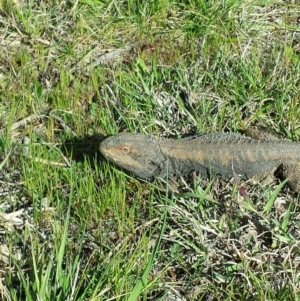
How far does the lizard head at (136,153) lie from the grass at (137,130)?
0.10 metres

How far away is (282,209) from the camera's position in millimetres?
4918

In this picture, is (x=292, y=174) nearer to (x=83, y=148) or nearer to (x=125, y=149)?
(x=125, y=149)

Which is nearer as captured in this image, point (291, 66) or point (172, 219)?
point (172, 219)

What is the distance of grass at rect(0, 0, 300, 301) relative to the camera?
432 cm

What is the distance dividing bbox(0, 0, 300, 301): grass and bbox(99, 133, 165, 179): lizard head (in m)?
0.10

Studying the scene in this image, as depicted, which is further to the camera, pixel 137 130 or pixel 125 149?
pixel 137 130

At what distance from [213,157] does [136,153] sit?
0.57m

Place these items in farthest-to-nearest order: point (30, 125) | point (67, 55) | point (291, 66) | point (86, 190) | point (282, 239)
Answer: point (67, 55) < point (291, 66) < point (30, 125) < point (86, 190) < point (282, 239)

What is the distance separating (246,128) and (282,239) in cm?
126

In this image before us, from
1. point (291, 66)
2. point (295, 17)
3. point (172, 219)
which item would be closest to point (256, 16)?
point (295, 17)

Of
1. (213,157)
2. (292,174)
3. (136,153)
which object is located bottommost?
(292,174)

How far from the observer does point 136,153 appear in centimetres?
509

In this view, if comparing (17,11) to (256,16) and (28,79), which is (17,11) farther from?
(256,16)

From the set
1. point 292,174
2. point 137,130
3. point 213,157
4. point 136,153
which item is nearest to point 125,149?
point 136,153
